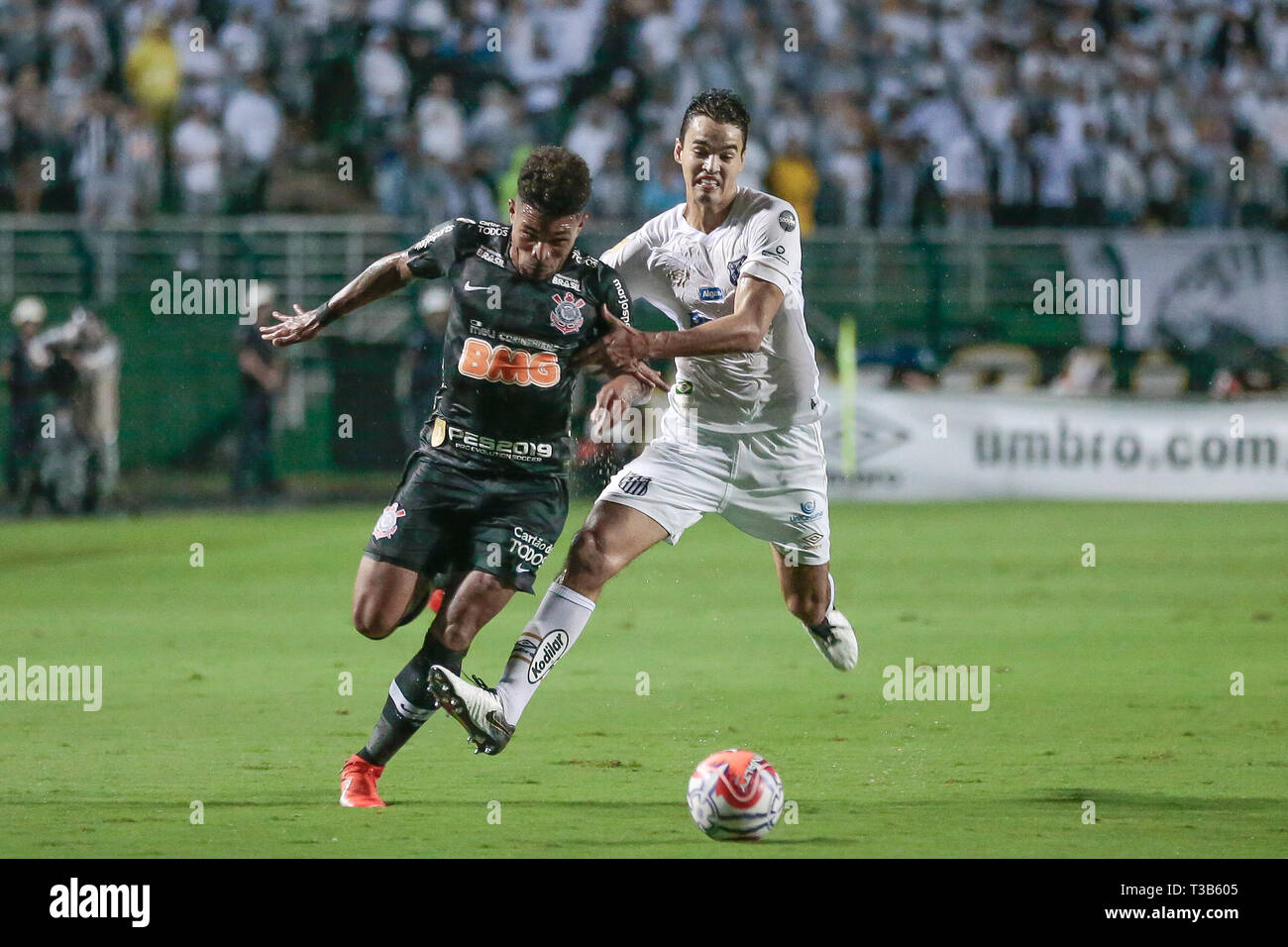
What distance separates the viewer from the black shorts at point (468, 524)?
6.70 m

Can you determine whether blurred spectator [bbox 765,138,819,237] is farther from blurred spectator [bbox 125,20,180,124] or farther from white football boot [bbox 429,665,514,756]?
white football boot [bbox 429,665,514,756]

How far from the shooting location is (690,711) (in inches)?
343

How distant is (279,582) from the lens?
13312mm

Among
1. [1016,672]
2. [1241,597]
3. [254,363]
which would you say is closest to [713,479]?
[1016,672]

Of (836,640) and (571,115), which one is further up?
(571,115)

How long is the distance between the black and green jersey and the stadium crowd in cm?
1161

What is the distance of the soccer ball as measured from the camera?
612 centimetres

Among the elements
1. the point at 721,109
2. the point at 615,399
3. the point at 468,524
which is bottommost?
the point at 468,524

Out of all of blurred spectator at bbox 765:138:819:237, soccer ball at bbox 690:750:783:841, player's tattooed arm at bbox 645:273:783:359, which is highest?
blurred spectator at bbox 765:138:819:237

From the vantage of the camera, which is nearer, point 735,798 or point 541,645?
point 735,798

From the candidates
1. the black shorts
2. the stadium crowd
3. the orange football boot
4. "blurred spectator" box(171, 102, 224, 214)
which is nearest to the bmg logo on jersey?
the black shorts

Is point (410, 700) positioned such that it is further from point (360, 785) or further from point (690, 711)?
point (690, 711)

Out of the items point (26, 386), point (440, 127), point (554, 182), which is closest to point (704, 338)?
point (554, 182)

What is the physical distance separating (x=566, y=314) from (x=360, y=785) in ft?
6.22
